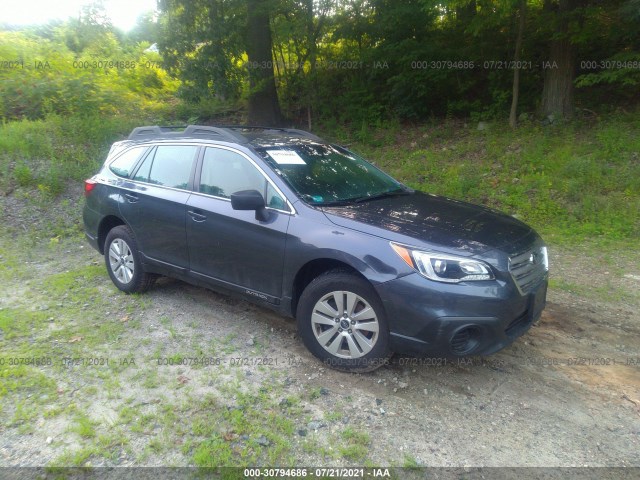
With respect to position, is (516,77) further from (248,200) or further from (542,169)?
(248,200)

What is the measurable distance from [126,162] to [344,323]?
131 inches

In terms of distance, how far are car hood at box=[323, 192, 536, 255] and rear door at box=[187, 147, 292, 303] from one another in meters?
0.53

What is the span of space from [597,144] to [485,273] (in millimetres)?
7668

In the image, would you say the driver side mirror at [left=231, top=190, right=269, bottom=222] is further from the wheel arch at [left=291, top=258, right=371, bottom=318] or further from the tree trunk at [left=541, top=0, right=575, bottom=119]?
the tree trunk at [left=541, top=0, right=575, bottom=119]

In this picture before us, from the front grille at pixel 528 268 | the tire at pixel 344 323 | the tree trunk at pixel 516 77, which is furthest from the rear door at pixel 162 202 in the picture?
the tree trunk at pixel 516 77

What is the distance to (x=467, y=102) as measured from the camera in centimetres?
1242

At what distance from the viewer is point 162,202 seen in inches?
194

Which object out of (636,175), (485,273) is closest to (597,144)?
(636,175)

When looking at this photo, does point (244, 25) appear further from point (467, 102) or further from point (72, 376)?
point (72, 376)

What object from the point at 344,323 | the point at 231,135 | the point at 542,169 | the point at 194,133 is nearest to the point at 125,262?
the point at 194,133

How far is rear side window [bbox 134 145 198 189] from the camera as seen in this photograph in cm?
490

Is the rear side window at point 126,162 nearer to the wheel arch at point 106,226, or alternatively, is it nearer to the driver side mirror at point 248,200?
the wheel arch at point 106,226

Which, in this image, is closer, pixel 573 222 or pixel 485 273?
pixel 485 273

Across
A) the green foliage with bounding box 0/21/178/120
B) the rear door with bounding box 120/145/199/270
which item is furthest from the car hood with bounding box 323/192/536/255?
the green foliage with bounding box 0/21/178/120
